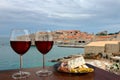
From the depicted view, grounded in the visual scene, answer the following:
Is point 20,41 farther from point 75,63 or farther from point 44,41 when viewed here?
point 75,63

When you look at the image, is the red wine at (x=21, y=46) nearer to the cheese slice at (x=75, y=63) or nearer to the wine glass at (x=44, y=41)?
the wine glass at (x=44, y=41)

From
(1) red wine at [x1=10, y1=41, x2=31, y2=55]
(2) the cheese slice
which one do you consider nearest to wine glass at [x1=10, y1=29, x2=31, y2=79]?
(1) red wine at [x1=10, y1=41, x2=31, y2=55]

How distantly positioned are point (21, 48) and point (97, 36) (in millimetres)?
25016

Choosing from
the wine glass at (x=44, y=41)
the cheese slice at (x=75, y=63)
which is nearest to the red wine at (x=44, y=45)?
the wine glass at (x=44, y=41)

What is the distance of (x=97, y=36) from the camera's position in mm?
25219

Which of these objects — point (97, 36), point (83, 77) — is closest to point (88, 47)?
point (97, 36)

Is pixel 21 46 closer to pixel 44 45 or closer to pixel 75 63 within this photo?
pixel 44 45

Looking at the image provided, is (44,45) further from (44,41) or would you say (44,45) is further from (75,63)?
(75,63)

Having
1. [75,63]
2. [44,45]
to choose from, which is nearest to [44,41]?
[44,45]

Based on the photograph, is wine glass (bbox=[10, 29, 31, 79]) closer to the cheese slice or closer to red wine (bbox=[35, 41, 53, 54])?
red wine (bbox=[35, 41, 53, 54])

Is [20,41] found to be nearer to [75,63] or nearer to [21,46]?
[21,46]

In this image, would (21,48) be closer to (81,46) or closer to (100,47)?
(100,47)

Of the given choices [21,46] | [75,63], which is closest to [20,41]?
[21,46]

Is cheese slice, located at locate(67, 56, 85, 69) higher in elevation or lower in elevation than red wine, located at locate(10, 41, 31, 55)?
lower
